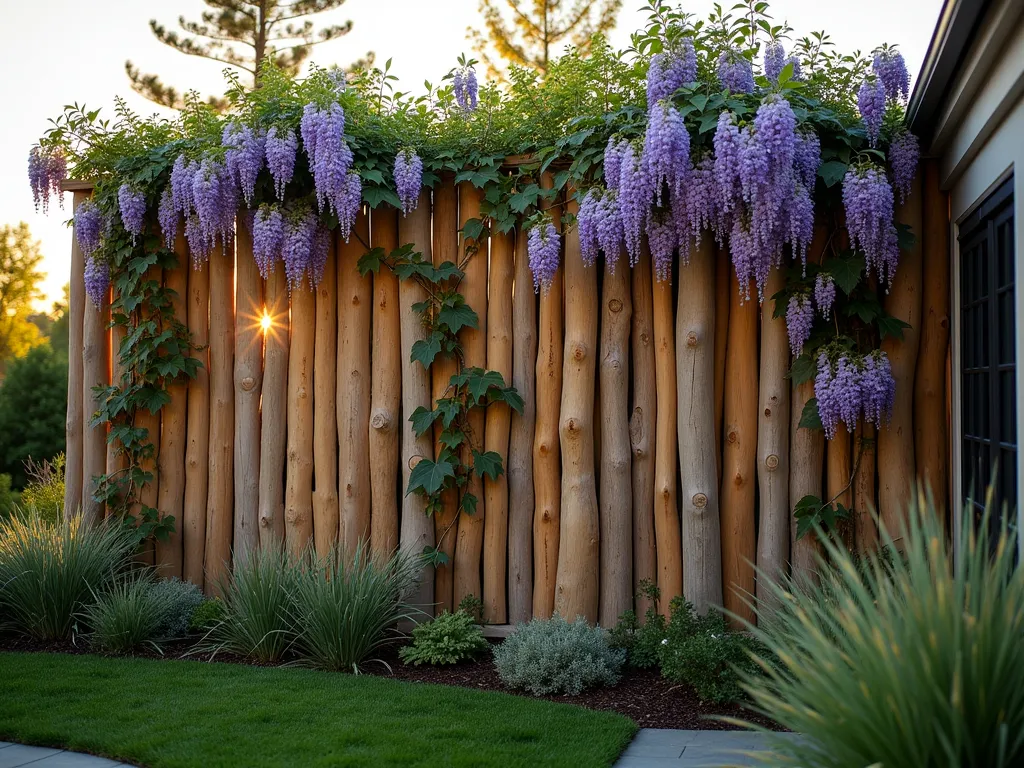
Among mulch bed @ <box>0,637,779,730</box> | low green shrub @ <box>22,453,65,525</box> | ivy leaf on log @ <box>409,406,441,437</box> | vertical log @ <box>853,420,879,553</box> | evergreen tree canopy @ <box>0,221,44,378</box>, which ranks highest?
evergreen tree canopy @ <box>0,221,44,378</box>

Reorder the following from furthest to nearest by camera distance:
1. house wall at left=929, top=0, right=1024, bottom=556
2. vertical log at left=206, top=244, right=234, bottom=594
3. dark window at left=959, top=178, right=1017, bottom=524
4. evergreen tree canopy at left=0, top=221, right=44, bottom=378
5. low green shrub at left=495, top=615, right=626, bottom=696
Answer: evergreen tree canopy at left=0, top=221, right=44, bottom=378, vertical log at left=206, top=244, right=234, bottom=594, low green shrub at left=495, top=615, right=626, bottom=696, dark window at left=959, top=178, right=1017, bottom=524, house wall at left=929, top=0, right=1024, bottom=556

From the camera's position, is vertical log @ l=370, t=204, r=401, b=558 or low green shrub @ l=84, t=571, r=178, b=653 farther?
vertical log @ l=370, t=204, r=401, b=558

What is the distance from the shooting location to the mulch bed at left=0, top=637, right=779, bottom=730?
388 centimetres

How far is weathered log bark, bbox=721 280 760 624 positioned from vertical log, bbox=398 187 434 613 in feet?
5.19

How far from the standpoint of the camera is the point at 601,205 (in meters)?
4.59

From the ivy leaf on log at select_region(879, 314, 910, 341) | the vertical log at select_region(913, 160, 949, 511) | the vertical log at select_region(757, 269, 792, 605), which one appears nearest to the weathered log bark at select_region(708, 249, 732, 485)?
the vertical log at select_region(757, 269, 792, 605)

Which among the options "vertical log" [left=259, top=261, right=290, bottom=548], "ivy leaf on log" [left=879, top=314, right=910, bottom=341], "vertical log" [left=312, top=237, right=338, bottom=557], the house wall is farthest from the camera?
"vertical log" [left=259, top=261, right=290, bottom=548]

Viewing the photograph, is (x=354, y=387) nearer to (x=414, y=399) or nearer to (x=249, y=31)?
(x=414, y=399)

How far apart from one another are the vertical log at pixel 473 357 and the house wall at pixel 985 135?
2.35 meters

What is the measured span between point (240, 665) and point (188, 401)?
1818 millimetres

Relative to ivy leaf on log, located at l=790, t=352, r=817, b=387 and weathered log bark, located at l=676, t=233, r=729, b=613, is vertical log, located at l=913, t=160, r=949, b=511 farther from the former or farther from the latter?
weathered log bark, located at l=676, t=233, r=729, b=613

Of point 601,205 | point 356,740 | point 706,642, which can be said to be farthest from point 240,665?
point 601,205

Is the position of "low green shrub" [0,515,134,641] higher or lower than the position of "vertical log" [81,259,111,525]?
lower

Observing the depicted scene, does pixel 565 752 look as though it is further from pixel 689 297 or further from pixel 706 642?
pixel 689 297
